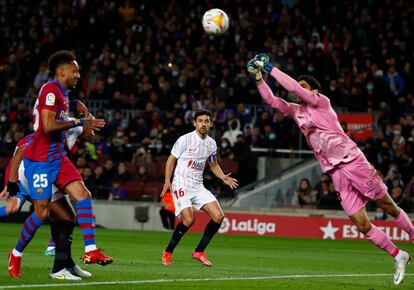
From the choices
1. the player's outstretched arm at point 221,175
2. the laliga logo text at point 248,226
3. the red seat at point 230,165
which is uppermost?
the player's outstretched arm at point 221,175

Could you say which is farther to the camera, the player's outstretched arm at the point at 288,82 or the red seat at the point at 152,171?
the red seat at the point at 152,171

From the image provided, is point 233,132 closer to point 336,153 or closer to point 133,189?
point 133,189

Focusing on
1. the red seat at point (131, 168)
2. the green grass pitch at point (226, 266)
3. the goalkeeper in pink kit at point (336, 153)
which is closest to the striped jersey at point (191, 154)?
the green grass pitch at point (226, 266)

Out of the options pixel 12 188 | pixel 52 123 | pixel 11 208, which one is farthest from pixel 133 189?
pixel 52 123

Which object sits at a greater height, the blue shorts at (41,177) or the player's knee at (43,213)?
the blue shorts at (41,177)

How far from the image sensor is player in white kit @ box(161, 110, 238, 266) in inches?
585

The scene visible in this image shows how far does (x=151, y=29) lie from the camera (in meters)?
32.6

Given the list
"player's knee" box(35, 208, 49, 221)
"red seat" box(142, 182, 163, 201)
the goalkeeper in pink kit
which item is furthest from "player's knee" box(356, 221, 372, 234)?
"red seat" box(142, 182, 163, 201)

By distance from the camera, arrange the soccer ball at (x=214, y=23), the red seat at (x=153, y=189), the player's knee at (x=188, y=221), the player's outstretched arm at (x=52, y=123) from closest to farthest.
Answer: the player's outstretched arm at (x=52, y=123)
the player's knee at (x=188, y=221)
the soccer ball at (x=214, y=23)
the red seat at (x=153, y=189)

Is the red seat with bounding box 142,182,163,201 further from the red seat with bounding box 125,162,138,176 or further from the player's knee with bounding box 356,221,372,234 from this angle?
the player's knee with bounding box 356,221,372,234

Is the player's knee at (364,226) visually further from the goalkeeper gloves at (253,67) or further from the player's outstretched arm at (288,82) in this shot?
the goalkeeper gloves at (253,67)

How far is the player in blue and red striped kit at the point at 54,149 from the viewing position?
35.0ft

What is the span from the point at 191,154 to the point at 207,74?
546 inches

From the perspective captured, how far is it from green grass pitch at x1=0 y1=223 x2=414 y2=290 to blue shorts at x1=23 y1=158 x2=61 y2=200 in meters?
0.91
